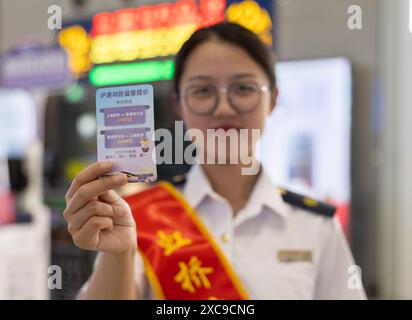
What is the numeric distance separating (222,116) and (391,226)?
170 cm

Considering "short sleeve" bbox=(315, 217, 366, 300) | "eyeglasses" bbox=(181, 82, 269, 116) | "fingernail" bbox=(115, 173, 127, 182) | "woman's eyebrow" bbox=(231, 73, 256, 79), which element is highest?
"woman's eyebrow" bbox=(231, 73, 256, 79)

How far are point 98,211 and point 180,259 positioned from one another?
0.17m

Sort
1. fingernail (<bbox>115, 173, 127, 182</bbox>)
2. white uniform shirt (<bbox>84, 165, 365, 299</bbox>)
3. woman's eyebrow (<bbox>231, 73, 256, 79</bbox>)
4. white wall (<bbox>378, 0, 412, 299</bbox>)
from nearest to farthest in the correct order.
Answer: fingernail (<bbox>115, 173, 127, 182</bbox>) → woman's eyebrow (<bbox>231, 73, 256, 79</bbox>) → white uniform shirt (<bbox>84, 165, 365, 299</bbox>) → white wall (<bbox>378, 0, 412, 299</bbox>)

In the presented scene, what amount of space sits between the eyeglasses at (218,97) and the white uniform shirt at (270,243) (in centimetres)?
13

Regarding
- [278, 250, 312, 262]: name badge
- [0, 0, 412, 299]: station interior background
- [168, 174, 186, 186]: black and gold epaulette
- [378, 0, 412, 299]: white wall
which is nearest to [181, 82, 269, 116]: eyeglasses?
[168, 174, 186, 186]: black and gold epaulette

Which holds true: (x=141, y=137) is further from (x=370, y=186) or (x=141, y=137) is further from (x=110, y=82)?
(x=370, y=186)

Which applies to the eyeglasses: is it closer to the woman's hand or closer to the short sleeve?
the woman's hand

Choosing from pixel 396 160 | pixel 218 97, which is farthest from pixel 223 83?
pixel 396 160

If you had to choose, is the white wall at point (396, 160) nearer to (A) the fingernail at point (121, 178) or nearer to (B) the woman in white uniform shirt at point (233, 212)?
(B) the woman in white uniform shirt at point (233, 212)

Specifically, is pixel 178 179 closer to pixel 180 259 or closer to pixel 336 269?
pixel 180 259

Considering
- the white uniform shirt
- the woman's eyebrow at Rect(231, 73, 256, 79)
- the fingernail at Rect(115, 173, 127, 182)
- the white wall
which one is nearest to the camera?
the fingernail at Rect(115, 173, 127, 182)

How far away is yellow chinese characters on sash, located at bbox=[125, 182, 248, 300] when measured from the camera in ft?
1.97

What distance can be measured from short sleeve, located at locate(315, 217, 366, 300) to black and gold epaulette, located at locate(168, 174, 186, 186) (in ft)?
0.69

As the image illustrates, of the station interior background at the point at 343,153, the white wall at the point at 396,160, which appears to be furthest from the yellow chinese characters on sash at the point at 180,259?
the white wall at the point at 396,160
